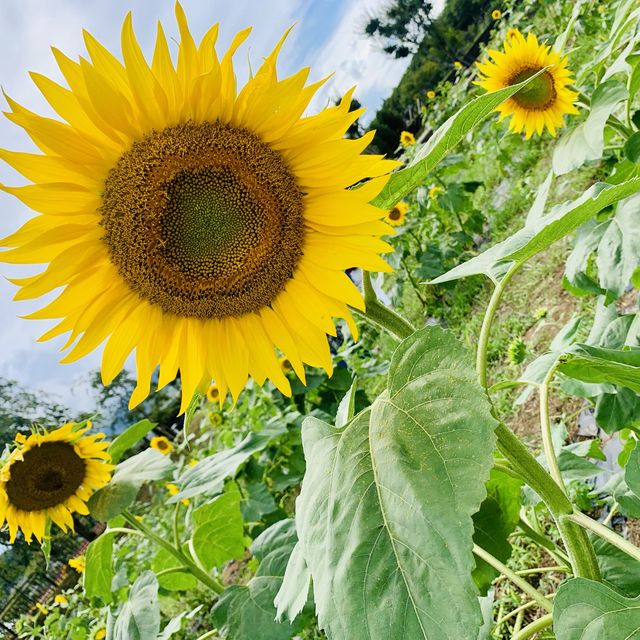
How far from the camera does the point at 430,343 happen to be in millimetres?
778

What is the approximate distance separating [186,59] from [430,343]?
0.53 m

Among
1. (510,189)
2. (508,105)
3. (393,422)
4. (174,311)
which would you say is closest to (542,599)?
(393,422)

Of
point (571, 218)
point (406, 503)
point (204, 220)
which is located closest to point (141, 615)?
point (204, 220)

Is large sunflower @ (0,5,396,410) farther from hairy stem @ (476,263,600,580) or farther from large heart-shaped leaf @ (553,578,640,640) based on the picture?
large heart-shaped leaf @ (553,578,640,640)

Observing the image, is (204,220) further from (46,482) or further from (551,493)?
(46,482)

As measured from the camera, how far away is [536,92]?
2371 mm

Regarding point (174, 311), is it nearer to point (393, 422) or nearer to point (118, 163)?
point (118, 163)

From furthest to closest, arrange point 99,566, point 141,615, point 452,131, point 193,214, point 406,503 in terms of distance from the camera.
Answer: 1. point 99,566
2. point 141,615
3. point 193,214
4. point 452,131
5. point 406,503

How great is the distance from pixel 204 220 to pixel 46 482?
1253mm

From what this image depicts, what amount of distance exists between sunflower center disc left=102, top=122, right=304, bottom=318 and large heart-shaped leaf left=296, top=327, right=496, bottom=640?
38 centimetres

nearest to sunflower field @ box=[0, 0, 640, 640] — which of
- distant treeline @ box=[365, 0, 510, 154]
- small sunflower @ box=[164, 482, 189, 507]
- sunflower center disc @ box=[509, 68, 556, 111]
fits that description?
small sunflower @ box=[164, 482, 189, 507]

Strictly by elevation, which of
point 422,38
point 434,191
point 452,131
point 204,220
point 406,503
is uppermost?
point 422,38

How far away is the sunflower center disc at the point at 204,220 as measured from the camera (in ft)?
3.30

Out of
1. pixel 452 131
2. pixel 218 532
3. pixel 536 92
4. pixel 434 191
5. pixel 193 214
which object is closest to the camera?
pixel 452 131
